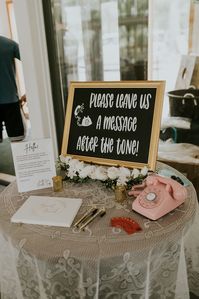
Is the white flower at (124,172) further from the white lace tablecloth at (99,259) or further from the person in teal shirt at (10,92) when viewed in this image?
the person in teal shirt at (10,92)

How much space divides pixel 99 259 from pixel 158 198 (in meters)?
0.29

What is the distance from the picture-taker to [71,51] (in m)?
2.14

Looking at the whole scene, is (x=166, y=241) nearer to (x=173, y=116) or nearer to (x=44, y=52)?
(x=173, y=116)

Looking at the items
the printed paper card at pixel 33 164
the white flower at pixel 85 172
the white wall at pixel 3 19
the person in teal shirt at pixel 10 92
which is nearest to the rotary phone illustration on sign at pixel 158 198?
the white flower at pixel 85 172

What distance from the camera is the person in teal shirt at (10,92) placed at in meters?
2.64

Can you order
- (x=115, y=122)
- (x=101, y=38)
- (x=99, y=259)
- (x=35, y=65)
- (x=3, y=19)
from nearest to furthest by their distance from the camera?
(x=99, y=259)
(x=115, y=122)
(x=35, y=65)
(x=101, y=38)
(x=3, y=19)

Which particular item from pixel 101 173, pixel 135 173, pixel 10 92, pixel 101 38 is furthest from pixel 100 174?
pixel 10 92

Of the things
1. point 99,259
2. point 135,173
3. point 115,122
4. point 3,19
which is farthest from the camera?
point 3,19

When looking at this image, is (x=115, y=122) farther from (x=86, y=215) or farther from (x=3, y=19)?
(x=3, y=19)

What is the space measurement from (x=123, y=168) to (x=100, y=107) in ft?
0.98

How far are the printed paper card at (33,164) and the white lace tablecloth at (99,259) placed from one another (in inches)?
7.4

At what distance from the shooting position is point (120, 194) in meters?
1.05

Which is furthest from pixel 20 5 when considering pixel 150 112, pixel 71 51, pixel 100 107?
pixel 150 112

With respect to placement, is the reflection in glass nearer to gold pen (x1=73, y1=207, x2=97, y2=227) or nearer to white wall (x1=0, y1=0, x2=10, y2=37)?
gold pen (x1=73, y1=207, x2=97, y2=227)
